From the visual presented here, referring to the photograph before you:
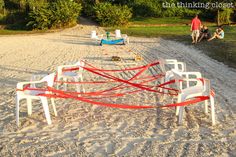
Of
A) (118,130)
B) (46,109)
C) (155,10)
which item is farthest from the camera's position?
(155,10)

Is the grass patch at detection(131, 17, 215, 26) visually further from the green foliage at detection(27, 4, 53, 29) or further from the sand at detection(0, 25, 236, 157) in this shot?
the sand at detection(0, 25, 236, 157)

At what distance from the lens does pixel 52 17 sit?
33.6m

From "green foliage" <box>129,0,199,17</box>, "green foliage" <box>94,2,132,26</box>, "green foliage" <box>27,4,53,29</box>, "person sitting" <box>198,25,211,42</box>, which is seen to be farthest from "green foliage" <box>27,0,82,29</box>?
"person sitting" <box>198,25,211,42</box>

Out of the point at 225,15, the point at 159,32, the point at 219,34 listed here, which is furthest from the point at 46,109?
the point at 225,15

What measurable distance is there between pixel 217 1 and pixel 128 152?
1301 inches

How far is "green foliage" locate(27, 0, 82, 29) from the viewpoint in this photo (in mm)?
33438

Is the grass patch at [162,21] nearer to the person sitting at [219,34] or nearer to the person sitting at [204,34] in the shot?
the person sitting at [204,34]

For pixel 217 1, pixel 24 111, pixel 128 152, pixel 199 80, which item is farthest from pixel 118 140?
pixel 217 1

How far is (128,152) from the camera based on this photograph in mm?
4863

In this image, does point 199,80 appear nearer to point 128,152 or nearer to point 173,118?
point 173,118

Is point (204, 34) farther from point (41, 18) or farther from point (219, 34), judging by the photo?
point (41, 18)

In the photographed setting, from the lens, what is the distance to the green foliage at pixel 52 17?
3344 centimetres

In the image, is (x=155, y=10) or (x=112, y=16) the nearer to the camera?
(x=112, y=16)

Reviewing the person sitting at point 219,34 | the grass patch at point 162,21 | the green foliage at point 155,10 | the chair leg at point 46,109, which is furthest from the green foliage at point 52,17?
the chair leg at point 46,109
